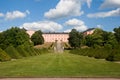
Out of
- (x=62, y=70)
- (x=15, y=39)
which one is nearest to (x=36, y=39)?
(x=15, y=39)

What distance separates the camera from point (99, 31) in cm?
12244

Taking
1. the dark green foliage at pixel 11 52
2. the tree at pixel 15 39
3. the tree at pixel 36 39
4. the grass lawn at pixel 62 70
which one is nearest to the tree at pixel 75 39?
the tree at pixel 36 39

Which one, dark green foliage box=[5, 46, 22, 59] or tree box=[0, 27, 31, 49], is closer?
dark green foliage box=[5, 46, 22, 59]

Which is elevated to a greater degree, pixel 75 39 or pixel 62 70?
pixel 75 39

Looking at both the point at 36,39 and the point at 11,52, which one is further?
the point at 36,39

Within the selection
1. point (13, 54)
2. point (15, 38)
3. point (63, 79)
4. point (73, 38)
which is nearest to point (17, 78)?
point (63, 79)

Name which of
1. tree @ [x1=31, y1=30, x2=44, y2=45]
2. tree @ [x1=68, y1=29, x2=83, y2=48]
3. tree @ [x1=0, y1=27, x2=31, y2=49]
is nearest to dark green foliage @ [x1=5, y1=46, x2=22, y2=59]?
tree @ [x1=0, y1=27, x2=31, y2=49]

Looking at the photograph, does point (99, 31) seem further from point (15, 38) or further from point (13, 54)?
point (13, 54)

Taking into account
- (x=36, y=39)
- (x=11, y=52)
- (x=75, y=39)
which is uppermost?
(x=36, y=39)

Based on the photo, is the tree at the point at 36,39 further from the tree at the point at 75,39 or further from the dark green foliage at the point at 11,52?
the dark green foliage at the point at 11,52

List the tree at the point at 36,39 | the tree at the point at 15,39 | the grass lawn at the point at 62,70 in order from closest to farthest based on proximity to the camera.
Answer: the grass lawn at the point at 62,70
the tree at the point at 15,39
the tree at the point at 36,39

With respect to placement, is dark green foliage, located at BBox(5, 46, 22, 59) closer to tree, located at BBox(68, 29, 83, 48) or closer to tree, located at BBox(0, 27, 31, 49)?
tree, located at BBox(0, 27, 31, 49)

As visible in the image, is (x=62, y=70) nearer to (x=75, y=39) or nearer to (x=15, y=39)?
(x=15, y=39)

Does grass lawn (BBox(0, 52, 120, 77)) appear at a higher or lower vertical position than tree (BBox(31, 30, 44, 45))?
lower
